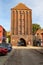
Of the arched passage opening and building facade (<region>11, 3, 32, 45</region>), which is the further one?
the arched passage opening

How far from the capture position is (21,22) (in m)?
113

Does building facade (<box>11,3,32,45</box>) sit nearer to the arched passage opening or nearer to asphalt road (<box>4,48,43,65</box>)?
the arched passage opening

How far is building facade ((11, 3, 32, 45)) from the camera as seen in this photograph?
110312 millimetres

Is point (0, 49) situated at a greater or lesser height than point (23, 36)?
lesser

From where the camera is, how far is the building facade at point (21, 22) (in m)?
110

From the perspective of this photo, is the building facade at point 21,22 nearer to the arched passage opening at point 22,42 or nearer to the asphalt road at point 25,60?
the arched passage opening at point 22,42

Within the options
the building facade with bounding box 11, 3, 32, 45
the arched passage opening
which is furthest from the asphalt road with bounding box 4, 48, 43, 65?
the arched passage opening

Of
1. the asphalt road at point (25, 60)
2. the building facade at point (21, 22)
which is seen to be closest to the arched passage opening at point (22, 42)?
the building facade at point (21, 22)

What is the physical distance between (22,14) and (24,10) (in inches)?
94.7

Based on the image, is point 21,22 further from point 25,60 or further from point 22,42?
point 25,60

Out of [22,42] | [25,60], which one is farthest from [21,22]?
[25,60]

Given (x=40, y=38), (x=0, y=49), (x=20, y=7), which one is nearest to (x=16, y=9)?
(x=20, y=7)

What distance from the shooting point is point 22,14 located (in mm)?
112812

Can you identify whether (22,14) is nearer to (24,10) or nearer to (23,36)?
(24,10)
